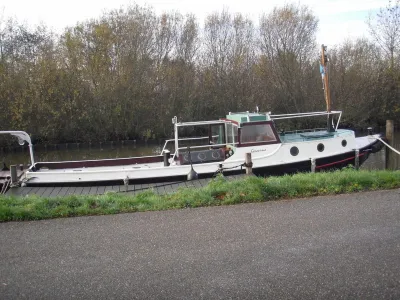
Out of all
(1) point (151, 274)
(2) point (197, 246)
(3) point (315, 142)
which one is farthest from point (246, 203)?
(3) point (315, 142)

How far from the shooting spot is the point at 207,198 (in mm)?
6734

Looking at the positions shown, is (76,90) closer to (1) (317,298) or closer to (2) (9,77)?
(2) (9,77)

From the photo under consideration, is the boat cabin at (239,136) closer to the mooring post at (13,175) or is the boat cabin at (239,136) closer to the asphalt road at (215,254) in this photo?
the mooring post at (13,175)

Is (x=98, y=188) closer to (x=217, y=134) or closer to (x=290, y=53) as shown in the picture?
A: (x=217, y=134)

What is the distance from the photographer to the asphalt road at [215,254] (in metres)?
3.70

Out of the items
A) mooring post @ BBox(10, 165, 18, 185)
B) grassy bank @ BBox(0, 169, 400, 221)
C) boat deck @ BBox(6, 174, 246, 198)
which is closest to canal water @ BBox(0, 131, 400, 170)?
mooring post @ BBox(10, 165, 18, 185)

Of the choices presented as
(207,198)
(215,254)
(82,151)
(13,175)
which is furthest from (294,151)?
(82,151)

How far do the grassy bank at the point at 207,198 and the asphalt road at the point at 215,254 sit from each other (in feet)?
1.00

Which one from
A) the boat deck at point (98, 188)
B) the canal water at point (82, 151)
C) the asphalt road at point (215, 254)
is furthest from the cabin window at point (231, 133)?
the canal water at point (82, 151)

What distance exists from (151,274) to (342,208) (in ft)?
10.8

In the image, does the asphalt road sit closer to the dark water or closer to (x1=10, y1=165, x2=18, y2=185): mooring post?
(x1=10, y1=165, x2=18, y2=185): mooring post

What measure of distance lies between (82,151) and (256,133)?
16.9 meters

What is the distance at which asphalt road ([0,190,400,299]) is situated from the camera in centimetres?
370

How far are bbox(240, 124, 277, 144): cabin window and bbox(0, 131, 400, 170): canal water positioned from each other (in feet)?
42.7
